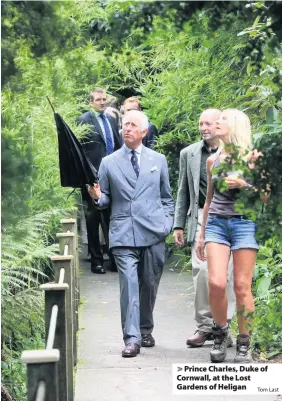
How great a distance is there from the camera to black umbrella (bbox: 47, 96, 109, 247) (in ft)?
26.6

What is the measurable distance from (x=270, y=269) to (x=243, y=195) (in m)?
4.87

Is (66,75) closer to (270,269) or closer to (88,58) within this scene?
(88,58)

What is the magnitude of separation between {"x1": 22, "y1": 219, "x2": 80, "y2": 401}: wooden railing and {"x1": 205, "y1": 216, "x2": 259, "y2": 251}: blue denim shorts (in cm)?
109

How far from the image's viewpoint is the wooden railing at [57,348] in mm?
4574

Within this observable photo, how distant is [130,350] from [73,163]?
1.51 metres

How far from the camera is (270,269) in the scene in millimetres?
9469

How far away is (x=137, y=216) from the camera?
8664 millimetres

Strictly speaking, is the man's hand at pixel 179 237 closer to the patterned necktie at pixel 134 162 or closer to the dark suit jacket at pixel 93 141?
the patterned necktie at pixel 134 162

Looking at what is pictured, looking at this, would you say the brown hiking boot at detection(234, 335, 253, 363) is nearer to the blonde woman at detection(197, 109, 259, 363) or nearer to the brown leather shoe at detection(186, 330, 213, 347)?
the blonde woman at detection(197, 109, 259, 363)

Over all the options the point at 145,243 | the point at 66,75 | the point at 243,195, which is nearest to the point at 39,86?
the point at 66,75

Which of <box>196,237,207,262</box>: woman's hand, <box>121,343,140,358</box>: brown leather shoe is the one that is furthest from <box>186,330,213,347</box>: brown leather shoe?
<box>196,237,207,262</box>: woman's hand

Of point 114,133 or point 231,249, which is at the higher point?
point 114,133
